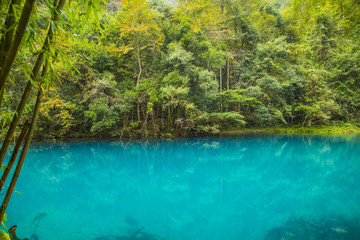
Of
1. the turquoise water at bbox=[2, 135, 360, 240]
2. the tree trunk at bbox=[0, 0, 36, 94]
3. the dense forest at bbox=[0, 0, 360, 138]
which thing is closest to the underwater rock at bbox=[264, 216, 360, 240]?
the turquoise water at bbox=[2, 135, 360, 240]

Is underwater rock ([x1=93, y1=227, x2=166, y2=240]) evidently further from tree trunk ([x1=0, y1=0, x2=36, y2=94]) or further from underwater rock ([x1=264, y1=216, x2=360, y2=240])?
tree trunk ([x1=0, y1=0, x2=36, y2=94])

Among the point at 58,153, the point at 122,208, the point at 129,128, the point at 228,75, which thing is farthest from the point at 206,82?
the point at 122,208

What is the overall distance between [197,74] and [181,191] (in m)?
8.19

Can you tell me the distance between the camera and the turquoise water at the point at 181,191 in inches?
126

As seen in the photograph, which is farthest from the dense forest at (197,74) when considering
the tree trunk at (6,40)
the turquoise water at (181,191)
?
the tree trunk at (6,40)

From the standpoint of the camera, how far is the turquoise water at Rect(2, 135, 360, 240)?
3201 mm

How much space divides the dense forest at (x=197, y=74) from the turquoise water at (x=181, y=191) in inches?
116

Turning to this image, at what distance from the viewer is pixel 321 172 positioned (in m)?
6.18

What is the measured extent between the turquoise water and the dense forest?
9.65 feet

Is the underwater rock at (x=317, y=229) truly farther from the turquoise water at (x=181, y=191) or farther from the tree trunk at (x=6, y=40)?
the tree trunk at (x=6, y=40)

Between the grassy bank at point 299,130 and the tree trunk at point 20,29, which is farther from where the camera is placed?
the grassy bank at point 299,130

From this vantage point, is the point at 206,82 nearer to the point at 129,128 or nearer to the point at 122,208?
the point at 129,128

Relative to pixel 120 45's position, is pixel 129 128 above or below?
below

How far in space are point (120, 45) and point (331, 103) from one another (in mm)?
14258
